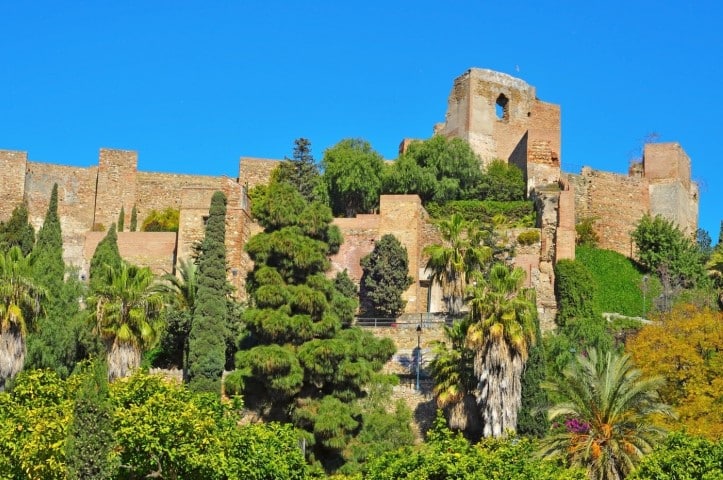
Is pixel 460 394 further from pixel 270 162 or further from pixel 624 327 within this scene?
pixel 270 162

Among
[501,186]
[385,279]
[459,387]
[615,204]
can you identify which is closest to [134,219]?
[501,186]

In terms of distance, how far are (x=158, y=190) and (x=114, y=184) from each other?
1900 mm

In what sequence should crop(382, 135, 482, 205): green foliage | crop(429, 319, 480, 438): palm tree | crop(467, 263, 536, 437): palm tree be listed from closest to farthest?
1. crop(467, 263, 536, 437): palm tree
2. crop(429, 319, 480, 438): palm tree
3. crop(382, 135, 482, 205): green foliage

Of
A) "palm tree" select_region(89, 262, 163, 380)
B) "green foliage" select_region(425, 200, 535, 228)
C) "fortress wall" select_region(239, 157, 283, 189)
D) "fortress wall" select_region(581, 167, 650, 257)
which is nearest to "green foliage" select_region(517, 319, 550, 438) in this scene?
"palm tree" select_region(89, 262, 163, 380)

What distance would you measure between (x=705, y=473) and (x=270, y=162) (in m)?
35.8

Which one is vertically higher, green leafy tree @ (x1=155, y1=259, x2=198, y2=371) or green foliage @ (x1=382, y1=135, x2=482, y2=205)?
green foliage @ (x1=382, y1=135, x2=482, y2=205)

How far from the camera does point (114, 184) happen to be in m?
58.5

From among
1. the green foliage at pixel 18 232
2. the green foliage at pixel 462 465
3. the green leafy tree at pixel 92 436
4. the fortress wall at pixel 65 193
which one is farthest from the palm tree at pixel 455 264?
the fortress wall at pixel 65 193

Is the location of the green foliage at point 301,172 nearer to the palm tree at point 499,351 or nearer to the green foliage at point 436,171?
the green foliage at point 436,171

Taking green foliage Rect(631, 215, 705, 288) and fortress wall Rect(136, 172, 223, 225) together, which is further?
fortress wall Rect(136, 172, 223, 225)

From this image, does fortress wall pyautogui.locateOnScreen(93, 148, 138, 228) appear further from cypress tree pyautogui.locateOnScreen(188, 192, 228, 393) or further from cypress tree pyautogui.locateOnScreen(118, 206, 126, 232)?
cypress tree pyautogui.locateOnScreen(188, 192, 228, 393)

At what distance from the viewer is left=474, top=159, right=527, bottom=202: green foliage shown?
5116cm

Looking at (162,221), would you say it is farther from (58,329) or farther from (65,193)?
(58,329)

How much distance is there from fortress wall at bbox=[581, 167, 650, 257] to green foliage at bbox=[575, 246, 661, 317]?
2991mm
